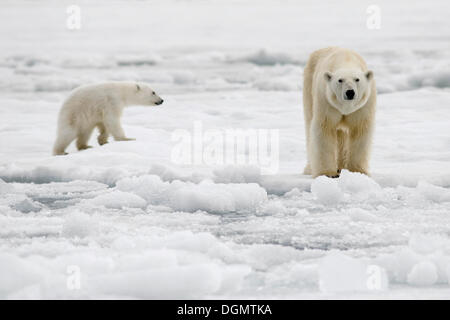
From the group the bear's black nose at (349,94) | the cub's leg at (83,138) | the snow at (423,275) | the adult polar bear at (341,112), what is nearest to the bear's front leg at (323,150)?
the adult polar bear at (341,112)

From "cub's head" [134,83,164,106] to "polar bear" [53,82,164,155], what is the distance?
317 millimetres

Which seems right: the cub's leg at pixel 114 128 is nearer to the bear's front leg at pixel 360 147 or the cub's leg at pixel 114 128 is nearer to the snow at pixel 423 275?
the bear's front leg at pixel 360 147

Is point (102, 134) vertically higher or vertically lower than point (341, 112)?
lower

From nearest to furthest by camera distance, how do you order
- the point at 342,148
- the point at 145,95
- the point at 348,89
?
1. the point at 348,89
2. the point at 342,148
3. the point at 145,95

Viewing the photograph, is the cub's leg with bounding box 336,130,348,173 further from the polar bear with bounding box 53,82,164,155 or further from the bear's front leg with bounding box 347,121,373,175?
the polar bear with bounding box 53,82,164,155

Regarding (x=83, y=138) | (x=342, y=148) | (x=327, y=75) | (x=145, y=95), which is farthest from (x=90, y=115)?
(x=327, y=75)

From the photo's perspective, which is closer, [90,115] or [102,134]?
[90,115]

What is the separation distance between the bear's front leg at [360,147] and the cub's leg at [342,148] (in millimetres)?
164

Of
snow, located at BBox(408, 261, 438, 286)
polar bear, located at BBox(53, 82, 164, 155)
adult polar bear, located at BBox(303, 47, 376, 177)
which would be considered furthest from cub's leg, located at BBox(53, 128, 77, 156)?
snow, located at BBox(408, 261, 438, 286)

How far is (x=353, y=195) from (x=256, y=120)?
5.99 metres

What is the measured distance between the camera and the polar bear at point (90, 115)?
24.1ft

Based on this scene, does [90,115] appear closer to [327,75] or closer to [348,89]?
[327,75]

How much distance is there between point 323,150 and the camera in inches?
216

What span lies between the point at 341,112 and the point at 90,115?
3114mm
